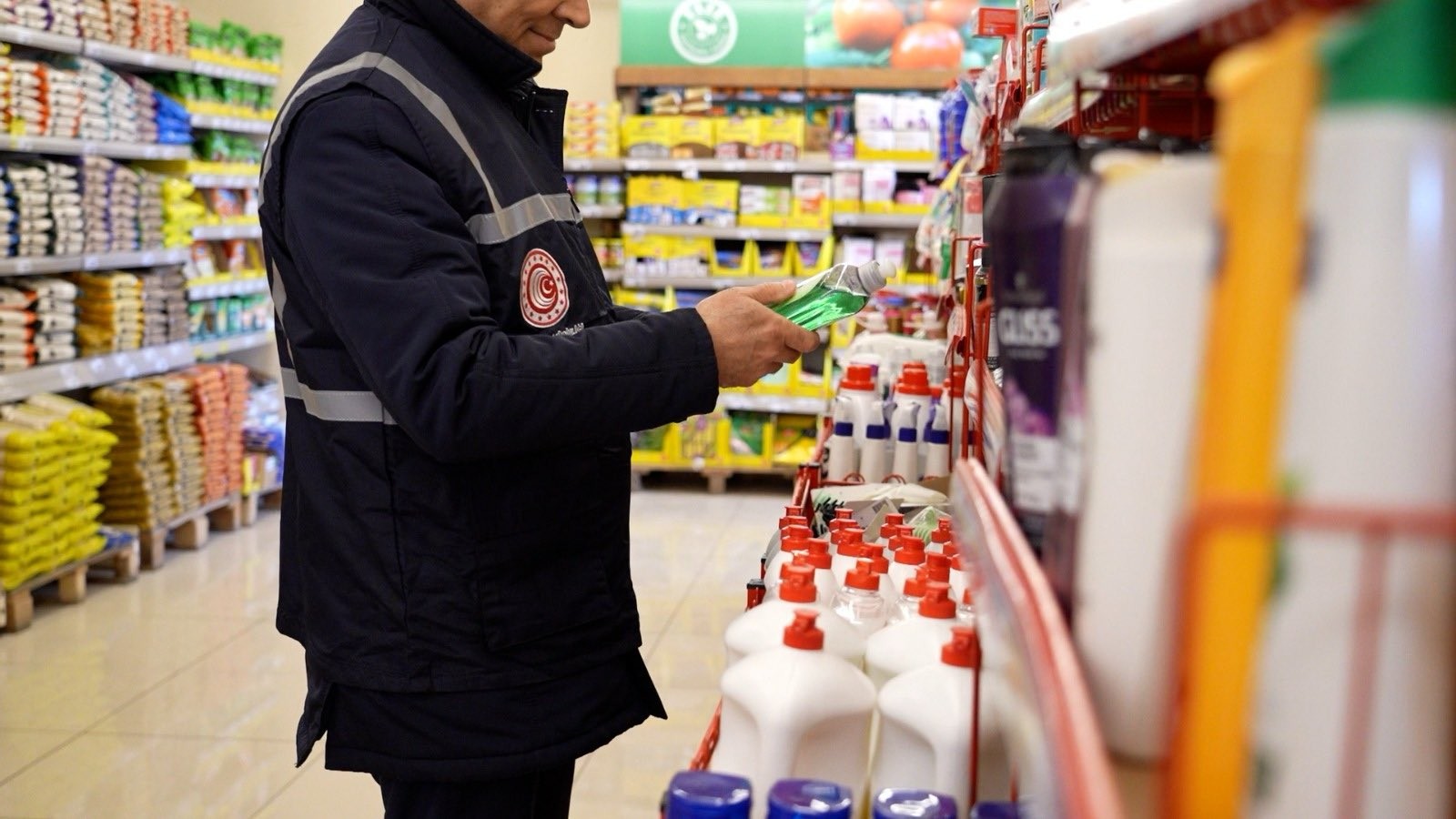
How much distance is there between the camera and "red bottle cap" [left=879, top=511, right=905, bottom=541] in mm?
2057

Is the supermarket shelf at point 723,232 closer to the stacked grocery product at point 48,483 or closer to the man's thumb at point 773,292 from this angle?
the stacked grocery product at point 48,483

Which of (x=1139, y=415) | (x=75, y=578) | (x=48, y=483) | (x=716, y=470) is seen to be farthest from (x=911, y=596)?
(x=716, y=470)

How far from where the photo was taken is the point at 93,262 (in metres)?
5.43

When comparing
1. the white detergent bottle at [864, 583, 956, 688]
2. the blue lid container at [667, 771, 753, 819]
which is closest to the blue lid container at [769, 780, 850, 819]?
the blue lid container at [667, 771, 753, 819]

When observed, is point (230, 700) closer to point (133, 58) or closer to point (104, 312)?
point (104, 312)

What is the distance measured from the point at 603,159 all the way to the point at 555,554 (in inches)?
244

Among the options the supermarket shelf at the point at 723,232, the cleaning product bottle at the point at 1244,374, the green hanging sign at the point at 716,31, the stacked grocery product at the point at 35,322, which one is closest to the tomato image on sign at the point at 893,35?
the green hanging sign at the point at 716,31

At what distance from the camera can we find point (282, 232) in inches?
66.3

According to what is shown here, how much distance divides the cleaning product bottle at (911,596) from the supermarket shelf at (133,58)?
16.2 ft

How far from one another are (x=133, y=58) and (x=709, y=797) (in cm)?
568

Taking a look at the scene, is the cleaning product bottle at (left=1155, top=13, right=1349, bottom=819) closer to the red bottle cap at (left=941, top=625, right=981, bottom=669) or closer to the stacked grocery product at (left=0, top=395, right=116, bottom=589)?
the red bottle cap at (left=941, top=625, right=981, bottom=669)

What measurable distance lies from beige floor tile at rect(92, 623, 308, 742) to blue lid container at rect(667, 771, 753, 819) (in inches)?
121

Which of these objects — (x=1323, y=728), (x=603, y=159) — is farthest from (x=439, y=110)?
(x=603, y=159)

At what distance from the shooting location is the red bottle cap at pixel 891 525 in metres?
2.06
